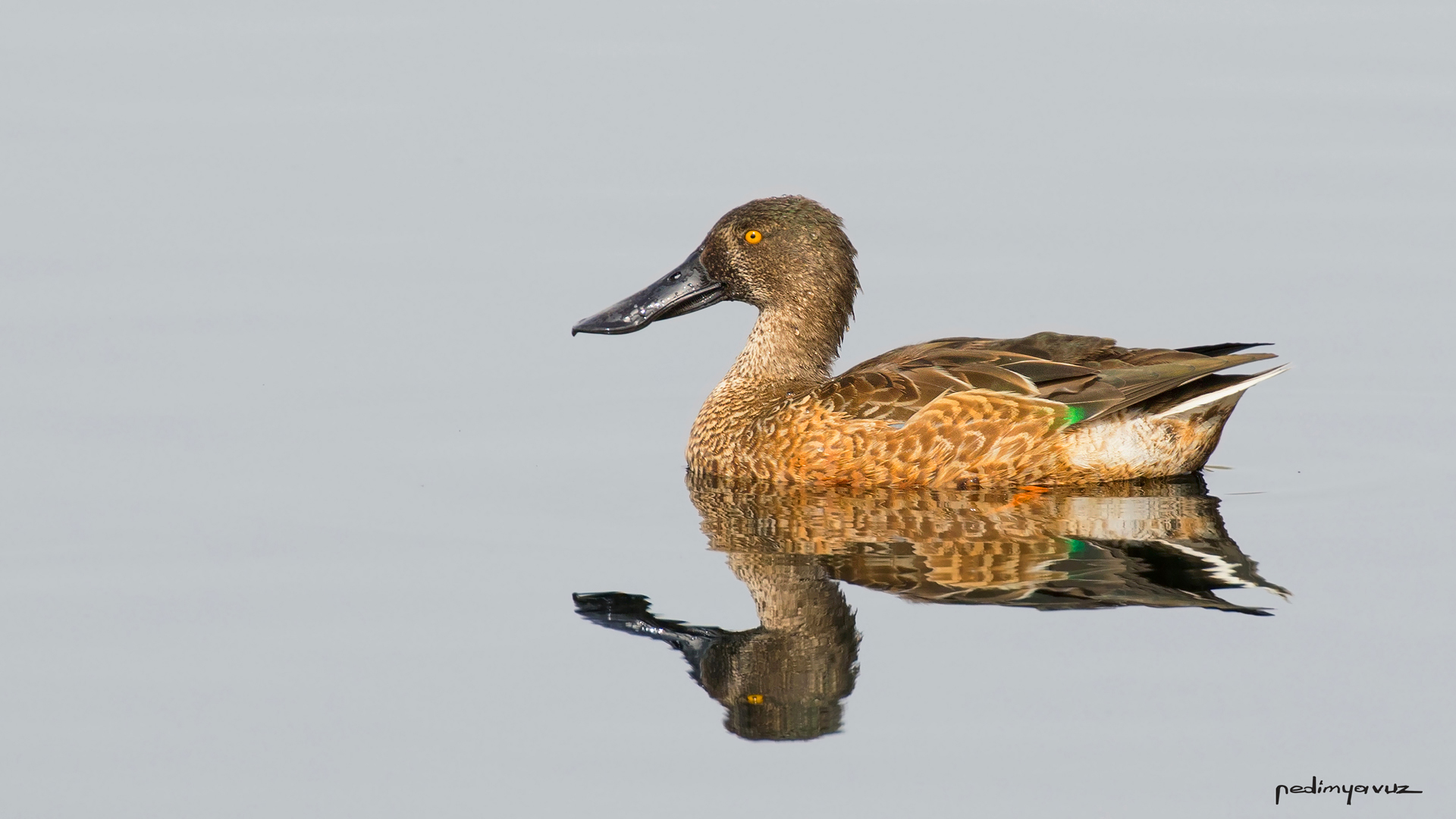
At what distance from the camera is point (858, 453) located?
414 inches

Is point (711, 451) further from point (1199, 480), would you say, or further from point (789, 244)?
point (1199, 480)

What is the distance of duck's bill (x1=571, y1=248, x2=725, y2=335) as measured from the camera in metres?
11.8

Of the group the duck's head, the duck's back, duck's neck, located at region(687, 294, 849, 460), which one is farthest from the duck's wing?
the duck's head

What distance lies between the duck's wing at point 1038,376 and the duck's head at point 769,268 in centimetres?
87

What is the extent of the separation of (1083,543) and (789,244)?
301cm

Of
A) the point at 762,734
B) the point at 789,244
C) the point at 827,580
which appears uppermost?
the point at 789,244

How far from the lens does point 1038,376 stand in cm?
1048

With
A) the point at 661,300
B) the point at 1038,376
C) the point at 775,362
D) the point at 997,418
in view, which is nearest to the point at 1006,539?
the point at 997,418

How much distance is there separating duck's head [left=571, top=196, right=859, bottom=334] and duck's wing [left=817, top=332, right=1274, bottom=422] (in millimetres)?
867

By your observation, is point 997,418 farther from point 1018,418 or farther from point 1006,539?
point 1006,539

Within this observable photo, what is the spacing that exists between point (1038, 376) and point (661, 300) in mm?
2533

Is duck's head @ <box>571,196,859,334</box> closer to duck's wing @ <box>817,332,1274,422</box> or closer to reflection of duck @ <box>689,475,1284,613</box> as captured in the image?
duck's wing @ <box>817,332,1274,422</box>

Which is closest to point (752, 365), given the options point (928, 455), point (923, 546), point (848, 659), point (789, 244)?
point (789, 244)

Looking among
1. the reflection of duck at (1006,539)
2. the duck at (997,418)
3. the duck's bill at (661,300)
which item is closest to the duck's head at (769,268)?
the duck's bill at (661,300)
